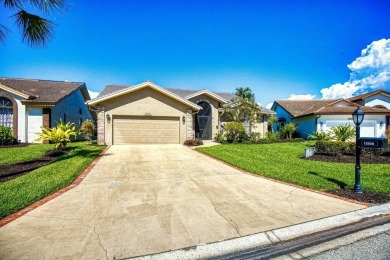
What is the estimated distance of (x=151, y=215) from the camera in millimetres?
3912

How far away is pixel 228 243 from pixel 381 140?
15.5 ft

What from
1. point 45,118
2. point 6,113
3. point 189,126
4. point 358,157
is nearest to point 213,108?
point 189,126

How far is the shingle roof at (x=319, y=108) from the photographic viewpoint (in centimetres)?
1998

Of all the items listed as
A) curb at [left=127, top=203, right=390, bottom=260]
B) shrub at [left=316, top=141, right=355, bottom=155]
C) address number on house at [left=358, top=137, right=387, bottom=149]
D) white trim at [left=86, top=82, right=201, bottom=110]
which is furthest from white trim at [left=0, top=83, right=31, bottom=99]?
shrub at [left=316, top=141, right=355, bottom=155]

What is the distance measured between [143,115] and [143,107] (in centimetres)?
61

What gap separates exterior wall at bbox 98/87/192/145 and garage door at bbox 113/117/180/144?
1.16 feet

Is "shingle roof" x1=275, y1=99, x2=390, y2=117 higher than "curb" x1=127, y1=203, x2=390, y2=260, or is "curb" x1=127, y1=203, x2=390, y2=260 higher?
"shingle roof" x1=275, y1=99, x2=390, y2=117

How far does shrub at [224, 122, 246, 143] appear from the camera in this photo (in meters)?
17.1

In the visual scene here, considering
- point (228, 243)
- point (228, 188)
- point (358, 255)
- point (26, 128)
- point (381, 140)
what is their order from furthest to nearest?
1. point (26, 128)
2. point (228, 188)
3. point (381, 140)
4. point (228, 243)
5. point (358, 255)

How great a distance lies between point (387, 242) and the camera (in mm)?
3180

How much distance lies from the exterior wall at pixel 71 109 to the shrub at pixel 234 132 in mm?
13501

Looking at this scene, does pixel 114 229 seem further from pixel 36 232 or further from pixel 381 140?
pixel 381 140

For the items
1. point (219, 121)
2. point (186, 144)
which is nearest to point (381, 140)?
point (186, 144)

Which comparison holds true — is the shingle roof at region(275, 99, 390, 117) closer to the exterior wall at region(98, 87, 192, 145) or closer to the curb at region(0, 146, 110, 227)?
the exterior wall at region(98, 87, 192, 145)
